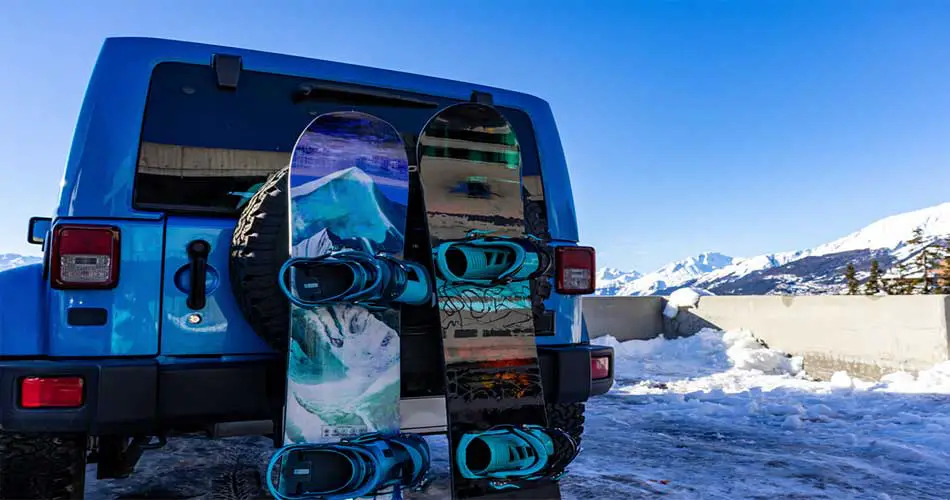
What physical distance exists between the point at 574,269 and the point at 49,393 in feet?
7.37

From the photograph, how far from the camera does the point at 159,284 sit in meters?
2.20

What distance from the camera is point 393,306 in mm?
2133

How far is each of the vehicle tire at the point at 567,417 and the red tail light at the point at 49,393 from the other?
6.64 ft

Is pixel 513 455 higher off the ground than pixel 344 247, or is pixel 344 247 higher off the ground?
pixel 344 247

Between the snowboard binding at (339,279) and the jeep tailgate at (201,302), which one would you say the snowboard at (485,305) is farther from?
the jeep tailgate at (201,302)

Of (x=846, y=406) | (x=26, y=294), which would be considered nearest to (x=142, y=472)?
(x=26, y=294)

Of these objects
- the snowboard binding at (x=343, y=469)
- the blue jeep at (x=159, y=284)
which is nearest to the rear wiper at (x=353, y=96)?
the blue jeep at (x=159, y=284)

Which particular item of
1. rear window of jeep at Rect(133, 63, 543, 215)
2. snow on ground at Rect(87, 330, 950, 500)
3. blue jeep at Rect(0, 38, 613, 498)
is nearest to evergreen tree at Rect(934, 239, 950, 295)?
snow on ground at Rect(87, 330, 950, 500)

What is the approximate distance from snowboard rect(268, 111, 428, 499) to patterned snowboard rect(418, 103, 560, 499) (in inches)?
6.0

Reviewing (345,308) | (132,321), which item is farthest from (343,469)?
(132,321)

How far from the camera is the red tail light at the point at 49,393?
1975 millimetres

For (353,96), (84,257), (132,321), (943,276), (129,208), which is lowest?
(132,321)

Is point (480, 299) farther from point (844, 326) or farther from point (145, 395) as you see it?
point (844, 326)

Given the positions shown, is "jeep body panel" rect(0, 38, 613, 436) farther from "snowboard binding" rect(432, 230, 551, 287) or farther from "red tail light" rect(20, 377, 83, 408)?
"snowboard binding" rect(432, 230, 551, 287)
